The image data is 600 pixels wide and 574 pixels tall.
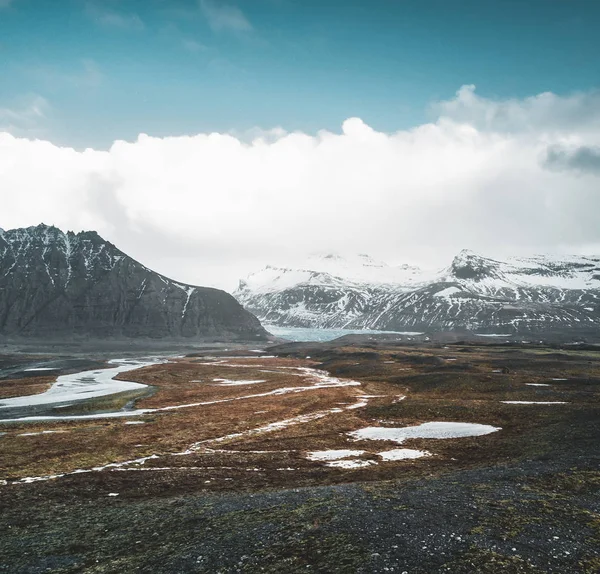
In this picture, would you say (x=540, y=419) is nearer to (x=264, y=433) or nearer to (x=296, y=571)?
(x=264, y=433)

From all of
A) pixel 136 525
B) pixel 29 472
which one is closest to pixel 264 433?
pixel 29 472

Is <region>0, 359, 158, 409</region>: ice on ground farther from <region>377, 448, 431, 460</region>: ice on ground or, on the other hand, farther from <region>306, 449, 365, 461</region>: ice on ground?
<region>377, 448, 431, 460</region>: ice on ground

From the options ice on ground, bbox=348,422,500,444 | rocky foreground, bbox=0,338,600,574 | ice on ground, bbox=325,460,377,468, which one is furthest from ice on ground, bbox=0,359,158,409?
ice on ground, bbox=325,460,377,468

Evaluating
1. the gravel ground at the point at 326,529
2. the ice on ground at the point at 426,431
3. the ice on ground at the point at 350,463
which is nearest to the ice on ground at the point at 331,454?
the ice on ground at the point at 350,463

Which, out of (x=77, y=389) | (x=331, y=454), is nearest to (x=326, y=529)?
(x=331, y=454)

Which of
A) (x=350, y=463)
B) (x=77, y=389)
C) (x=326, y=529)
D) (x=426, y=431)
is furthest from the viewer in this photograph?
(x=77, y=389)

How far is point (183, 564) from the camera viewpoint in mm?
15898

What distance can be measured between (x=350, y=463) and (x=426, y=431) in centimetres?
1762

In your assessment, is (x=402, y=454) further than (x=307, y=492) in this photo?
Yes

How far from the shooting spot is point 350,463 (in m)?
34.5

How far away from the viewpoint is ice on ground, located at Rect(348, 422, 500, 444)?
45469 mm

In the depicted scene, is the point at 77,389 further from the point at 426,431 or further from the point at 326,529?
the point at 326,529

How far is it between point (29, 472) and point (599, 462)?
43515 mm

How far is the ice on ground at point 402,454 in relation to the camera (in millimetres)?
36594
